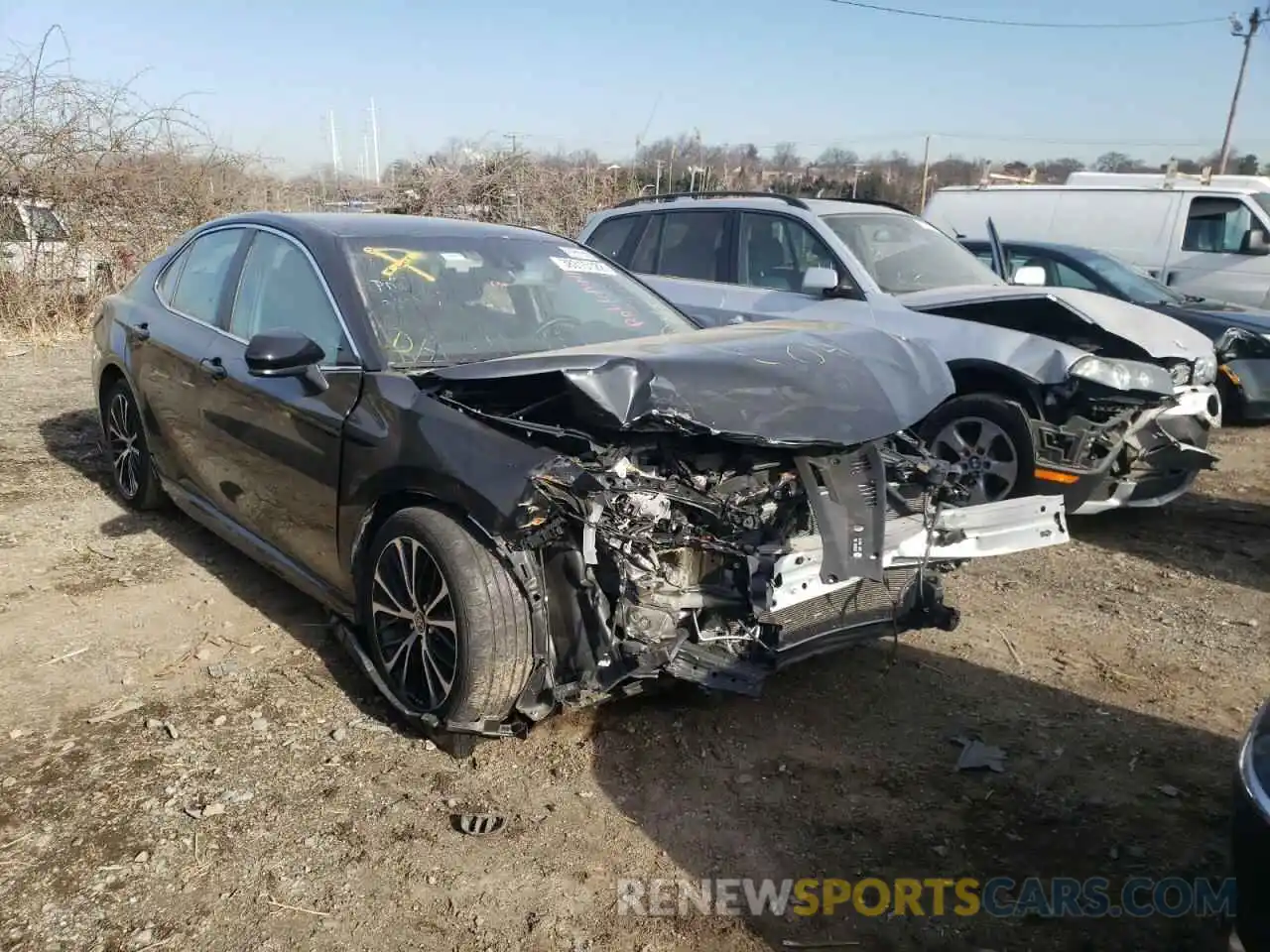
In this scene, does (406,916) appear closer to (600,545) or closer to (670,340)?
(600,545)

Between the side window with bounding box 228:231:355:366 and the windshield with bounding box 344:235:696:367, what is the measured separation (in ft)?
0.59

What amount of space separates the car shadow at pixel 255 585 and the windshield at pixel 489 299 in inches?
50.1

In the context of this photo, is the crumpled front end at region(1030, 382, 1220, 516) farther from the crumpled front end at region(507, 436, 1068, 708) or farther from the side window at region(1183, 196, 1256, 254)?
the side window at region(1183, 196, 1256, 254)

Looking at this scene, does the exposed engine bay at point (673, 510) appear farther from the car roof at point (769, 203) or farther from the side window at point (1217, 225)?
the side window at point (1217, 225)

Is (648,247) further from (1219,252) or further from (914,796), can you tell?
(1219,252)

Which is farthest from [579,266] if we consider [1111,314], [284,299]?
[1111,314]

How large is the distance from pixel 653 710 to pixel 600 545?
887mm

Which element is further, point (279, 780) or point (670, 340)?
point (670, 340)

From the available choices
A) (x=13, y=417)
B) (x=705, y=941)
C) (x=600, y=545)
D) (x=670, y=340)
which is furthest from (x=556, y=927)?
(x=13, y=417)

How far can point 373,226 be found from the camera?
12.8ft

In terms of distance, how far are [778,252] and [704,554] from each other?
3.94 metres

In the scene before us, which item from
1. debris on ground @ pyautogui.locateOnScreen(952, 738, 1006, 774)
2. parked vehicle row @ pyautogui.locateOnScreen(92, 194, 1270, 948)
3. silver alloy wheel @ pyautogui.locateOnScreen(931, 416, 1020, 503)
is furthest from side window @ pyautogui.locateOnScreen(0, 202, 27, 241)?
debris on ground @ pyautogui.locateOnScreen(952, 738, 1006, 774)

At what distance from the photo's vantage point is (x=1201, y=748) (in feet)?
10.6

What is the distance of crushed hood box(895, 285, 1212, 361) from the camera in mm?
5570
